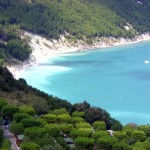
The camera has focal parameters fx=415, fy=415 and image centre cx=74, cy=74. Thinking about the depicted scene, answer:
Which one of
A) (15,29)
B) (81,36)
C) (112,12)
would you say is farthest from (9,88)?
(112,12)

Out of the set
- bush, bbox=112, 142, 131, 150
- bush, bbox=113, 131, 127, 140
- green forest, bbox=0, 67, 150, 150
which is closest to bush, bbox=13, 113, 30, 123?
green forest, bbox=0, 67, 150, 150

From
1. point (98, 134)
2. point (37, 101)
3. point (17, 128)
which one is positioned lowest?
point (17, 128)

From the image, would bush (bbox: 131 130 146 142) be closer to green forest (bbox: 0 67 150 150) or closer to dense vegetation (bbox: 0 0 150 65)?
green forest (bbox: 0 67 150 150)

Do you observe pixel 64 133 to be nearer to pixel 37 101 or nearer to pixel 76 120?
pixel 76 120

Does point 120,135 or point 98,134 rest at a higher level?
point 120,135

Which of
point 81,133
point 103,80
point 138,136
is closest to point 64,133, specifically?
point 81,133

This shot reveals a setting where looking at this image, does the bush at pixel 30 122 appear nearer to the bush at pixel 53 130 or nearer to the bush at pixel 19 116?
the bush at pixel 53 130
